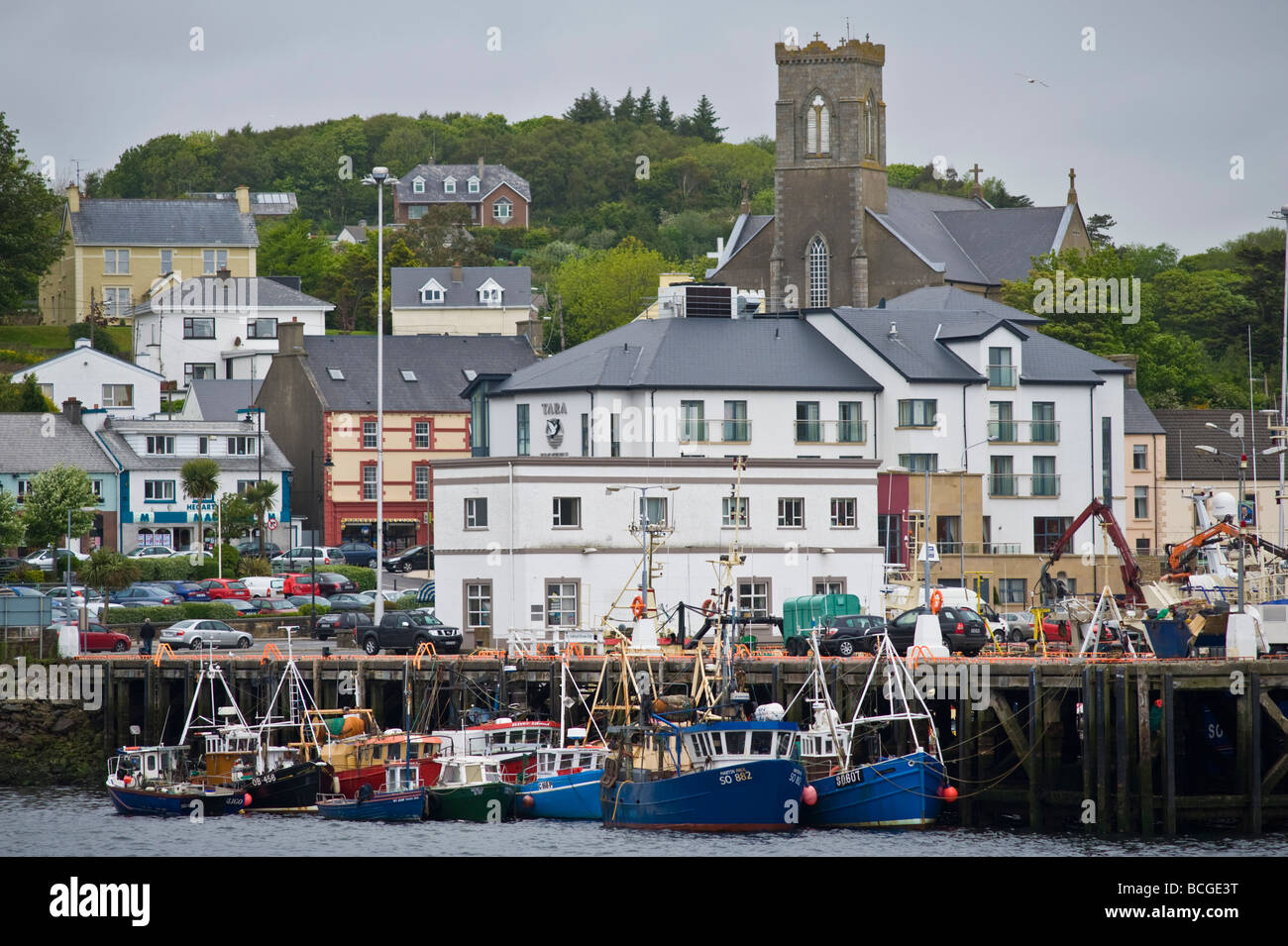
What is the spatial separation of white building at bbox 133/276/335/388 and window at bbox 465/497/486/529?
6774cm

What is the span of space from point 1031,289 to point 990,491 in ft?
99.1

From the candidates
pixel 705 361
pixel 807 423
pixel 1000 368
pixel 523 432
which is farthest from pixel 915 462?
pixel 523 432

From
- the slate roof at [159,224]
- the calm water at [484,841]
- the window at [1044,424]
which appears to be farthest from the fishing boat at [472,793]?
the slate roof at [159,224]

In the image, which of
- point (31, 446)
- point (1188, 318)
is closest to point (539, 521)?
point (31, 446)

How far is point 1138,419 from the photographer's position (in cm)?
10519

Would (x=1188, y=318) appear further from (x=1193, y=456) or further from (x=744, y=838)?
(x=744, y=838)

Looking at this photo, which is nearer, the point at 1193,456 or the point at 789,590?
the point at 789,590

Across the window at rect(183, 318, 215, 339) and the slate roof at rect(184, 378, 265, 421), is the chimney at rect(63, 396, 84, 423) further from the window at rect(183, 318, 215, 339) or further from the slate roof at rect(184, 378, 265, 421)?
the window at rect(183, 318, 215, 339)

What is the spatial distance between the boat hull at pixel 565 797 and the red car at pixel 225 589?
3446 cm

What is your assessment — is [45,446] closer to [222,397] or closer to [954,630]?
[222,397]

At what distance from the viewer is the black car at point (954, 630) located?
62.8m

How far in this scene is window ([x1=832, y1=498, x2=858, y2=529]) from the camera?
75.2 m

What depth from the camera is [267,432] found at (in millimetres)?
118375

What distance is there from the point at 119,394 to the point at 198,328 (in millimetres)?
17629
